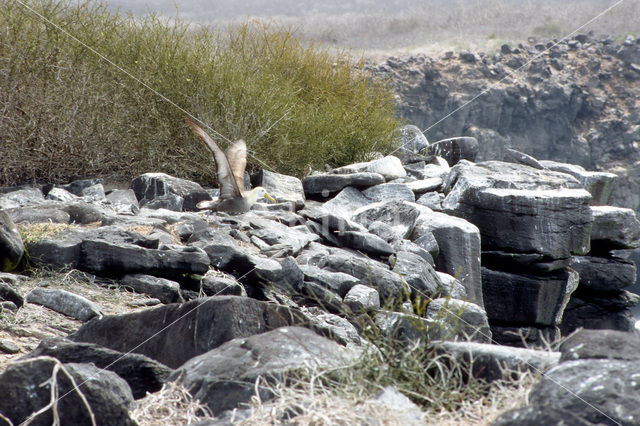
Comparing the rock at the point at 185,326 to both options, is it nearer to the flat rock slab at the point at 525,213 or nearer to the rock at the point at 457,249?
the rock at the point at 457,249

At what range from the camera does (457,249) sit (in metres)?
7.76

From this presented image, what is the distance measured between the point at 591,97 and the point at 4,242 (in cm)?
4265

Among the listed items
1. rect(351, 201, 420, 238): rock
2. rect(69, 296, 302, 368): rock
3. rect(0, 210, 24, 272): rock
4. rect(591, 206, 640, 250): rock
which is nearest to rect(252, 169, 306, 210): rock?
rect(351, 201, 420, 238): rock

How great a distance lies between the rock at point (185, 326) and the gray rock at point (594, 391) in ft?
3.93

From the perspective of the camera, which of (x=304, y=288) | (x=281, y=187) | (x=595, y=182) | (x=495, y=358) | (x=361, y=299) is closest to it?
(x=495, y=358)

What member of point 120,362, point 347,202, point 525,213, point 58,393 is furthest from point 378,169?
point 58,393

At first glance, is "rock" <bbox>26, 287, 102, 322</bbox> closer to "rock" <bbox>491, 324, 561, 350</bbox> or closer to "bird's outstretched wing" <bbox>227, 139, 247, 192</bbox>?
"bird's outstretched wing" <bbox>227, 139, 247, 192</bbox>

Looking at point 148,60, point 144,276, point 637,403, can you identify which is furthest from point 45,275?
point 148,60

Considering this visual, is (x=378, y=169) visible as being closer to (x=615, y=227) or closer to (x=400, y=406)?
(x=615, y=227)

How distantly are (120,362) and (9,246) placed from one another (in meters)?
2.11

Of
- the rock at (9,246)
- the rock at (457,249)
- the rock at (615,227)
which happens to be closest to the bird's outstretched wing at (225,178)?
the rock at (9,246)

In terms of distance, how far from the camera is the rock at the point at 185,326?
2.80 m

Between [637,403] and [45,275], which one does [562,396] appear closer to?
[637,403]

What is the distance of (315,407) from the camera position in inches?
75.0
